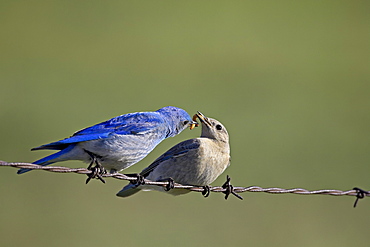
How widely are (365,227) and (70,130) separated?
331 inches

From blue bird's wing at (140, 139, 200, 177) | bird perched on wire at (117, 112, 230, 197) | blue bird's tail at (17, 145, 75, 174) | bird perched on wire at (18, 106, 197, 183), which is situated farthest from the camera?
blue bird's wing at (140, 139, 200, 177)

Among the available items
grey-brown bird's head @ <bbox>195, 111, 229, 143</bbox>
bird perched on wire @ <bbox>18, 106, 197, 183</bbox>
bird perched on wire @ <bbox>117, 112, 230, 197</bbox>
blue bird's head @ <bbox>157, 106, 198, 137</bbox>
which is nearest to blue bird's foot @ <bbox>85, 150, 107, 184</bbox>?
bird perched on wire @ <bbox>18, 106, 197, 183</bbox>

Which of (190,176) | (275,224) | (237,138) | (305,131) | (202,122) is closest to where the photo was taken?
(190,176)

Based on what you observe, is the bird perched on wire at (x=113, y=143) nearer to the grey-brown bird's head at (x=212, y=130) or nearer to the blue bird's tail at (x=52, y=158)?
the blue bird's tail at (x=52, y=158)

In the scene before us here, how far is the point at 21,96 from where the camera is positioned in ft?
62.9

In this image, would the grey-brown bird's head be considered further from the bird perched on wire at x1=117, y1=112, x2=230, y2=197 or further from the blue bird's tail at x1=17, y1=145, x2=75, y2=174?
the blue bird's tail at x1=17, y1=145, x2=75, y2=174

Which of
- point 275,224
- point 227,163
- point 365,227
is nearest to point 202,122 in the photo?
point 227,163

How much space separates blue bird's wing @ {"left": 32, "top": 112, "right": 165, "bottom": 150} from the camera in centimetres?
568

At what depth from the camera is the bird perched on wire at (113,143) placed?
5.67 m

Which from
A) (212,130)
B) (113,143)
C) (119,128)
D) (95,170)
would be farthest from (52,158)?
(212,130)

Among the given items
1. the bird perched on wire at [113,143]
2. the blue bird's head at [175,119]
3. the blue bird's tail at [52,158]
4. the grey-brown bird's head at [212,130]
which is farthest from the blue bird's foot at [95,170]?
the grey-brown bird's head at [212,130]

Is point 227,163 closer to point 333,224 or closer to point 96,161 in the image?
point 96,161

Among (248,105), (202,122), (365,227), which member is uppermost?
(248,105)

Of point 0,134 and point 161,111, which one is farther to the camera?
point 0,134
